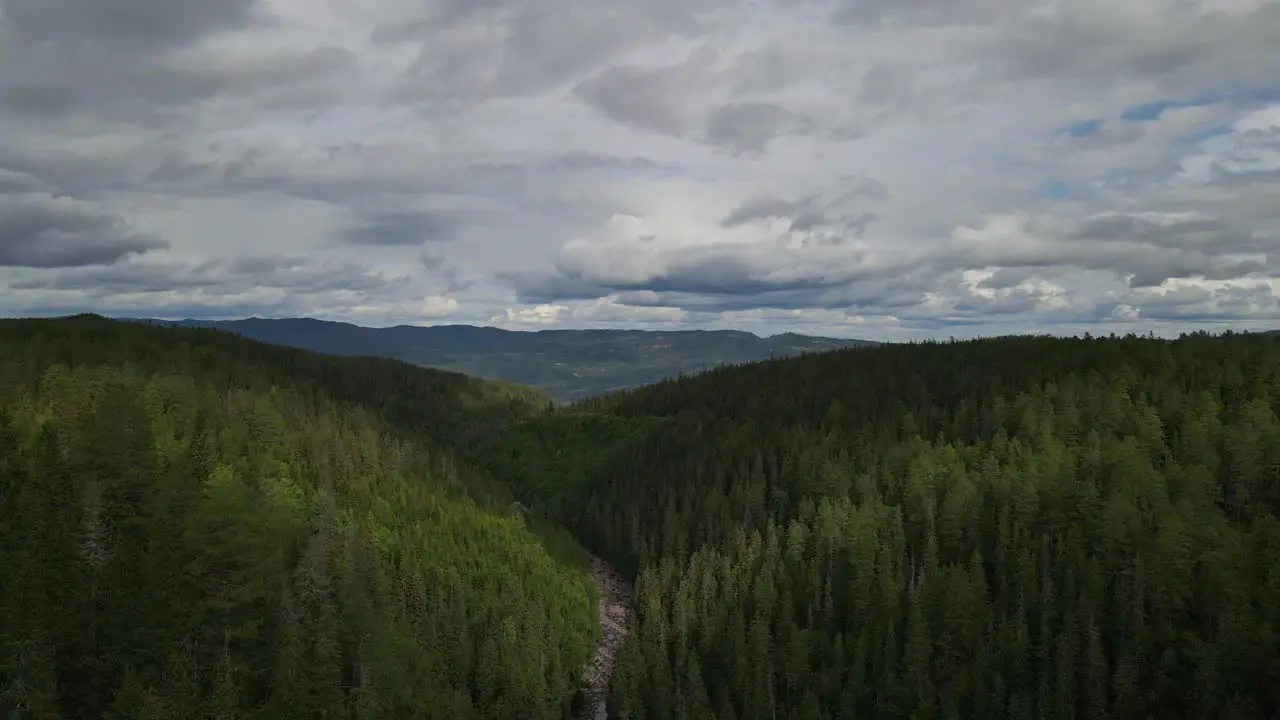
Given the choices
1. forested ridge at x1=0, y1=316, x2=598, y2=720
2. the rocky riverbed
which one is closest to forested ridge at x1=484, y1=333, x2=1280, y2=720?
the rocky riverbed

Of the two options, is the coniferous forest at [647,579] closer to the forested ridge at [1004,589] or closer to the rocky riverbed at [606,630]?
the forested ridge at [1004,589]

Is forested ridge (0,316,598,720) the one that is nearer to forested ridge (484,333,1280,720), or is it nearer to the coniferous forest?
the coniferous forest

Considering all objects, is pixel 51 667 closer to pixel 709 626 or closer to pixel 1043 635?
pixel 709 626

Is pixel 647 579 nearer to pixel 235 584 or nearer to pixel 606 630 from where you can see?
pixel 606 630

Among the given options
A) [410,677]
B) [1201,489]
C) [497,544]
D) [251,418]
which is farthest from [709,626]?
[251,418]

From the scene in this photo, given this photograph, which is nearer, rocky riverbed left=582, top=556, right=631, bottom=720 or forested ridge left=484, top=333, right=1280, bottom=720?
forested ridge left=484, top=333, right=1280, bottom=720

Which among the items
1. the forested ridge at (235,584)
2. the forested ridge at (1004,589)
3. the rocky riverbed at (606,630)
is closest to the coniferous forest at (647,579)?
the forested ridge at (235,584)
